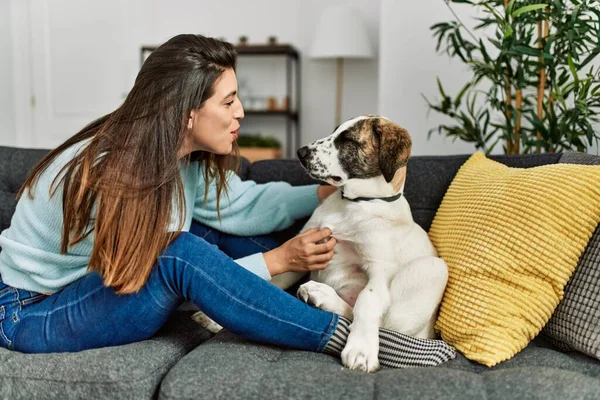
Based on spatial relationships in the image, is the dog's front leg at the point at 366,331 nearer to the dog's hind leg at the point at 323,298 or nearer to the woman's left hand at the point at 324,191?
the dog's hind leg at the point at 323,298

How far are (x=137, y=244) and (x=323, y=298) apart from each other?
1.77 ft

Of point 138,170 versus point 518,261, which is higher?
point 138,170

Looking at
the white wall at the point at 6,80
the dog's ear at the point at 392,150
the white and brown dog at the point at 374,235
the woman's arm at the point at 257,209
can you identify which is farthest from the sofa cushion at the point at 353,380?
the white wall at the point at 6,80

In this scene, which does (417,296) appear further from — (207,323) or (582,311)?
(207,323)

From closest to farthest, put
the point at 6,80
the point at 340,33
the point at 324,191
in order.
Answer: the point at 324,191
the point at 340,33
the point at 6,80

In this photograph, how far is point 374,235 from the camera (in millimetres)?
1817

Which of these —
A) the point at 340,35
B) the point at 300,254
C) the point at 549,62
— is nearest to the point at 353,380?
the point at 300,254

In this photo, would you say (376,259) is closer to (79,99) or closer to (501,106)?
(501,106)

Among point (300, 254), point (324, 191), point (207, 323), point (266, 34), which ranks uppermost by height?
point (266, 34)

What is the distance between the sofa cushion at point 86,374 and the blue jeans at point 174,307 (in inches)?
2.6

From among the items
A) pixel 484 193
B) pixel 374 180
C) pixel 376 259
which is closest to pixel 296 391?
pixel 376 259

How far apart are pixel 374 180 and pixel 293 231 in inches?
19.4

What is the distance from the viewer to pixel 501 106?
271 cm

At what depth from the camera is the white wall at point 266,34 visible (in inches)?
221
